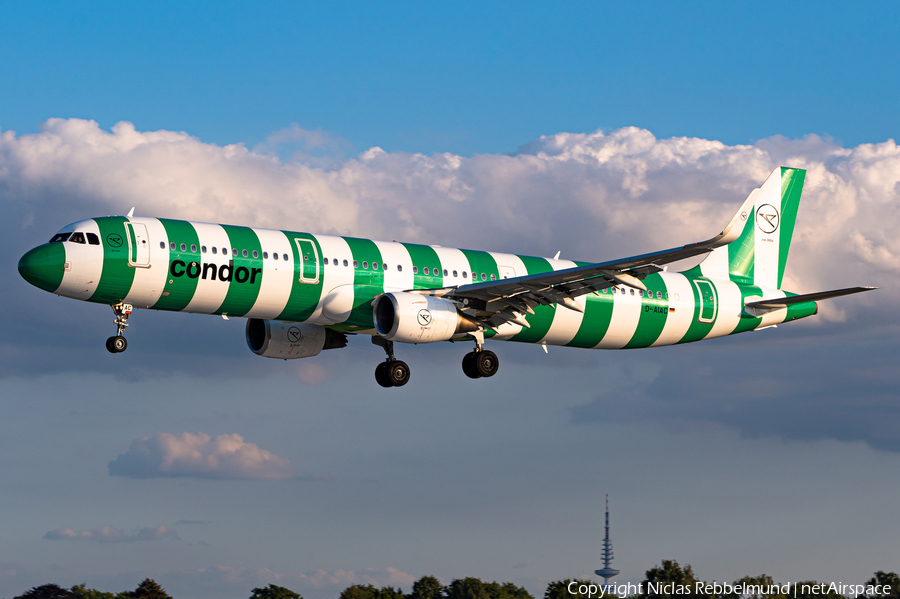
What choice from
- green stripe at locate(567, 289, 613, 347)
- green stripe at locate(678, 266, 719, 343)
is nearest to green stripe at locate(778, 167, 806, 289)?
green stripe at locate(678, 266, 719, 343)

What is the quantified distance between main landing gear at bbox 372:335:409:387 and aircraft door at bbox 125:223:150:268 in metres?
10.0

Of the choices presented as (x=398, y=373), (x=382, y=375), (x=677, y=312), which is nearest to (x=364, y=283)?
(x=398, y=373)

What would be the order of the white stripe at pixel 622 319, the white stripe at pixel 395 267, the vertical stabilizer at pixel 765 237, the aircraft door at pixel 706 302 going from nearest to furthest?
the white stripe at pixel 395 267 → the white stripe at pixel 622 319 → the aircraft door at pixel 706 302 → the vertical stabilizer at pixel 765 237

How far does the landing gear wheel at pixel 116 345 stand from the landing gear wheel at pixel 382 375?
10605 millimetres

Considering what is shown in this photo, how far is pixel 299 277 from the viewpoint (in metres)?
37.2

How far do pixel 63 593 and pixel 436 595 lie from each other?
34.8m

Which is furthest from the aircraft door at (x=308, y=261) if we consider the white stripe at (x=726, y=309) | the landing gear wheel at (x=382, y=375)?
the white stripe at (x=726, y=309)

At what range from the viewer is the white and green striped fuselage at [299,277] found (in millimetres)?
35094

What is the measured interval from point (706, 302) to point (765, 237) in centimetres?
592

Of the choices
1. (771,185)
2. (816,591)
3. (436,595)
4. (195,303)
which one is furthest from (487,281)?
(436,595)

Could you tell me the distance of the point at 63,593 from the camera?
86.4 metres

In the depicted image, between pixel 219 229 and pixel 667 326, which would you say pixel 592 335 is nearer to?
pixel 667 326

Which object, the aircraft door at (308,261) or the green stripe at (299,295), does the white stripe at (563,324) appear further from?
the aircraft door at (308,261)

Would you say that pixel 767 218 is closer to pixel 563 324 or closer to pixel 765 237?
pixel 765 237
